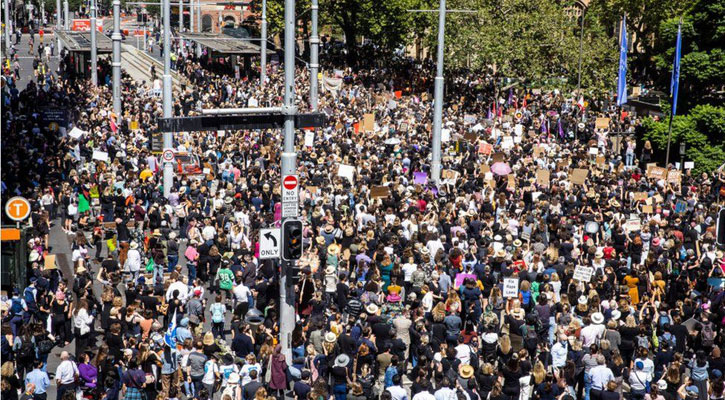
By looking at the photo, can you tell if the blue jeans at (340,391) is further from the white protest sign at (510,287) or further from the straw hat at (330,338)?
the white protest sign at (510,287)

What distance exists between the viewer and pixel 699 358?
1697 centimetres

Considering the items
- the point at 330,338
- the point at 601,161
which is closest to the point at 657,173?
the point at 601,161

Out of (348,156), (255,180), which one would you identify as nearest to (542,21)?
(348,156)

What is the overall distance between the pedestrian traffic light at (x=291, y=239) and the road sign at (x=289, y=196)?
75cm

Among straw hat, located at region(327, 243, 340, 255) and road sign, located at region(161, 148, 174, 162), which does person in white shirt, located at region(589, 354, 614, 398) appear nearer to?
straw hat, located at region(327, 243, 340, 255)

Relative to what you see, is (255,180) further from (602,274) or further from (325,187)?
(602,274)

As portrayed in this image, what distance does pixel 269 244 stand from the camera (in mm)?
17797

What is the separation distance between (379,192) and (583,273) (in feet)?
28.9

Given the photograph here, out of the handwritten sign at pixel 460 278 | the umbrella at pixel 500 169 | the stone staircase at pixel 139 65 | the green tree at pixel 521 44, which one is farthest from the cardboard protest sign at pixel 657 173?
the stone staircase at pixel 139 65

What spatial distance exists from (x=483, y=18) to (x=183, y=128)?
4078 centimetres

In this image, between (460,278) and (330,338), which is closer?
(330,338)

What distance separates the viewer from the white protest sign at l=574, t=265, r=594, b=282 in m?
20.9

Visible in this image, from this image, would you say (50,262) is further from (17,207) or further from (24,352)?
(24,352)

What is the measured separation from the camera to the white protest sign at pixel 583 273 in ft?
68.7
